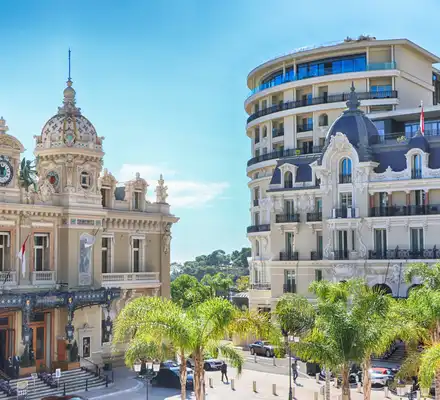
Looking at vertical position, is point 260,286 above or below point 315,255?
below

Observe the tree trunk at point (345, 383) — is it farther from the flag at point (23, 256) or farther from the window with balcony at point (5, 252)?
the window with balcony at point (5, 252)

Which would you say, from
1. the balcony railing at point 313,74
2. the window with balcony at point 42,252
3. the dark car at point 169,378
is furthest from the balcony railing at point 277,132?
the dark car at point 169,378

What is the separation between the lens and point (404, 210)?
5750 centimetres

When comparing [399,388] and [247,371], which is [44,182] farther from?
[399,388]

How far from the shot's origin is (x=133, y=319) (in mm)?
A: 34219

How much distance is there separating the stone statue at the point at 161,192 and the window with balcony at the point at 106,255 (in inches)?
250

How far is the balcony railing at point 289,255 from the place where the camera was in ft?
207

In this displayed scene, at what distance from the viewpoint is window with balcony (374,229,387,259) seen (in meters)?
58.2

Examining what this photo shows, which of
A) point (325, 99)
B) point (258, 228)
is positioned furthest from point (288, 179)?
point (325, 99)

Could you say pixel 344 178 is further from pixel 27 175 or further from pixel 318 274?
pixel 27 175

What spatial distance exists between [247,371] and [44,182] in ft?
64.8

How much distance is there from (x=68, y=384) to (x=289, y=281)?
24305 mm

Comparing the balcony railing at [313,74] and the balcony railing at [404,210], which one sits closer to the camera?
the balcony railing at [404,210]

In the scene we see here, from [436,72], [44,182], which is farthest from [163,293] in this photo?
[436,72]
